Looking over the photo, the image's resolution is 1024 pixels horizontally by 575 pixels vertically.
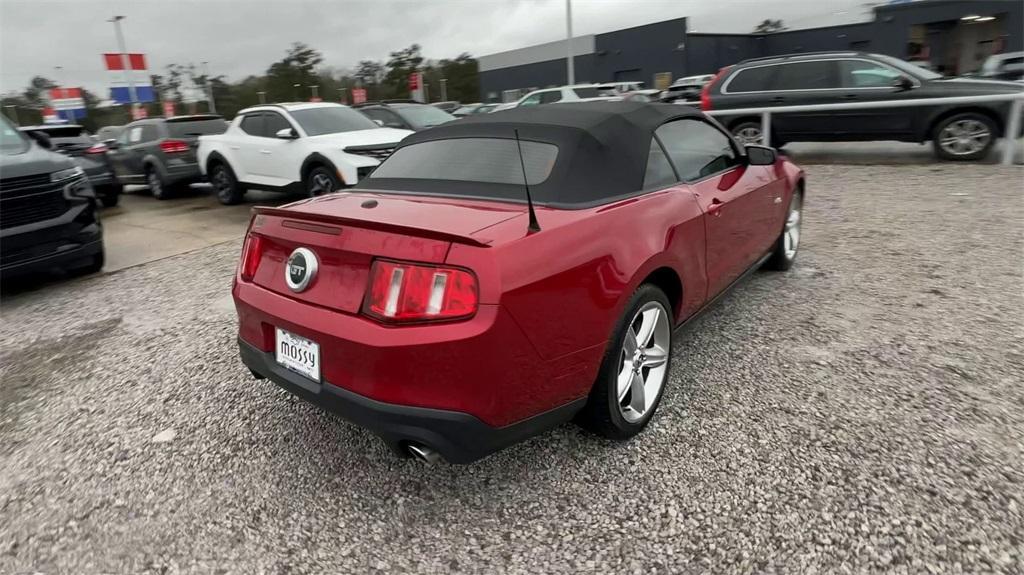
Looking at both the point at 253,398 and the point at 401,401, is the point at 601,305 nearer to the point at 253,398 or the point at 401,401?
the point at 401,401

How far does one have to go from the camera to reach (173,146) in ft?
35.4

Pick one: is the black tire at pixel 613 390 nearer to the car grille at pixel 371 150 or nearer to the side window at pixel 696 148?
the side window at pixel 696 148

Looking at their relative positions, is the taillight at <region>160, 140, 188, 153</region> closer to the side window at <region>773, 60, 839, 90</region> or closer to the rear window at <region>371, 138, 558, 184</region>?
the rear window at <region>371, 138, 558, 184</region>

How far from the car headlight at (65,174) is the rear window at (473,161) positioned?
3782 millimetres

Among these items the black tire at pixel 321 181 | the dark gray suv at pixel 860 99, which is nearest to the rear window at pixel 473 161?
the black tire at pixel 321 181

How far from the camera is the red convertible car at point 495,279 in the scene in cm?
209

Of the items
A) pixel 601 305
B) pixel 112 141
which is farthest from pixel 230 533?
pixel 112 141

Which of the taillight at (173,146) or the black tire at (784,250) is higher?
the taillight at (173,146)

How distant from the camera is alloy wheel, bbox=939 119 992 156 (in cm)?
878

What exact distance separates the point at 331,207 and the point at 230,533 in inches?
53.5

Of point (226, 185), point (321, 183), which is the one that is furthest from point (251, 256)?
point (226, 185)

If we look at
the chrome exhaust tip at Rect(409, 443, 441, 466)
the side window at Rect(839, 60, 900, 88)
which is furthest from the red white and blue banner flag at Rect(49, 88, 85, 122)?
the chrome exhaust tip at Rect(409, 443, 441, 466)

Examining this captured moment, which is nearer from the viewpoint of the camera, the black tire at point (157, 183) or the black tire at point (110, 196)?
the black tire at point (110, 196)

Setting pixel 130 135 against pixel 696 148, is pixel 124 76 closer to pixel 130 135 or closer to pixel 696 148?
pixel 130 135
